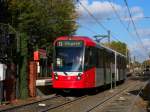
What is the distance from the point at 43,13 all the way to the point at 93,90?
26.5 metres

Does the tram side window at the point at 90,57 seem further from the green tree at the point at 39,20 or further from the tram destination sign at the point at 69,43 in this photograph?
the green tree at the point at 39,20

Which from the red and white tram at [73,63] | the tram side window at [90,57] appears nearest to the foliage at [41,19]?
the tram side window at [90,57]

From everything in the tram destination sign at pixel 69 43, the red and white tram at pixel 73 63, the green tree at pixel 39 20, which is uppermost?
the green tree at pixel 39 20

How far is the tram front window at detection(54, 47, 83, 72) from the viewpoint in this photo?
30500 mm

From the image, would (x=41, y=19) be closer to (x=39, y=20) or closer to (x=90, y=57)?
(x=39, y=20)

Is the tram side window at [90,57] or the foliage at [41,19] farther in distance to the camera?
the foliage at [41,19]

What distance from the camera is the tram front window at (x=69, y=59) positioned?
30500 mm

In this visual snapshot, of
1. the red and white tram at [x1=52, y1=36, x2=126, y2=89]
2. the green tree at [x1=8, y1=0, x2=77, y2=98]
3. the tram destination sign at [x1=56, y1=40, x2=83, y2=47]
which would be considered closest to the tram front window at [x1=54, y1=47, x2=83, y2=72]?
the red and white tram at [x1=52, y1=36, x2=126, y2=89]

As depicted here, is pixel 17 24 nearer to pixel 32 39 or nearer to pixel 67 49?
pixel 32 39

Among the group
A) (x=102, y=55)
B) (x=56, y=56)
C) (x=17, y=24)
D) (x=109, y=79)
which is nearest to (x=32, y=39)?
(x=17, y=24)

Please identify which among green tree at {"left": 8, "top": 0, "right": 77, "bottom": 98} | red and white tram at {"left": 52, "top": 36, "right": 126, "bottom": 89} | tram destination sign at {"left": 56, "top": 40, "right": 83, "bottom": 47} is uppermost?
green tree at {"left": 8, "top": 0, "right": 77, "bottom": 98}

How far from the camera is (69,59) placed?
3050cm

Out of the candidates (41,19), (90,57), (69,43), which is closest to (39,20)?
(41,19)

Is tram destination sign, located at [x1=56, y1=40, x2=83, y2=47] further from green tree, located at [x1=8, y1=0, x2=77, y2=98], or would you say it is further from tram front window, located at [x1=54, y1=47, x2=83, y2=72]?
green tree, located at [x1=8, y1=0, x2=77, y2=98]
